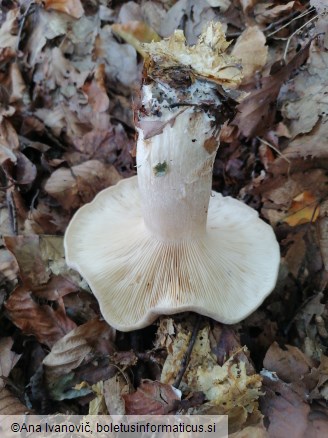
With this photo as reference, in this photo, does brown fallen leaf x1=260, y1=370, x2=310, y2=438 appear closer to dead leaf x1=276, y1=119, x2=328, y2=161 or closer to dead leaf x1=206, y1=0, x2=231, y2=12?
dead leaf x1=276, y1=119, x2=328, y2=161

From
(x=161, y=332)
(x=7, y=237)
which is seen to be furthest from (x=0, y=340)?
(x=161, y=332)

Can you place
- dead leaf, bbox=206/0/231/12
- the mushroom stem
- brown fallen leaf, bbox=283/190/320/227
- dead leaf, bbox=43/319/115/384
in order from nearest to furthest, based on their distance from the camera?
the mushroom stem
dead leaf, bbox=43/319/115/384
brown fallen leaf, bbox=283/190/320/227
dead leaf, bbox=206/0/231/12

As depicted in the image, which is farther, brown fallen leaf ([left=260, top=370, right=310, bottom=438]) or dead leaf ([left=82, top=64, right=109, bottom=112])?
dead leaf ([left=82, top=64, right=109, bottom=112])

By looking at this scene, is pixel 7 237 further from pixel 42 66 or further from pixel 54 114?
pixel 42 66

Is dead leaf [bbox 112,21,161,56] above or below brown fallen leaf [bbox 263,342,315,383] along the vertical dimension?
above

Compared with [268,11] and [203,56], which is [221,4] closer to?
[268,11]

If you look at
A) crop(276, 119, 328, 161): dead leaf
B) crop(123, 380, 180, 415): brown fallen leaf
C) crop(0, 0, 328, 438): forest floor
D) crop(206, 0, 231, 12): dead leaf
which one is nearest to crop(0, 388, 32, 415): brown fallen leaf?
crop(0, 0, 328, 438): forest floor

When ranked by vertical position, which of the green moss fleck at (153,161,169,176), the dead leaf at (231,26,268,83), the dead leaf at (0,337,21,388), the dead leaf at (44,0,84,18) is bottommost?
the dead leaf at (0,337,21,388)
